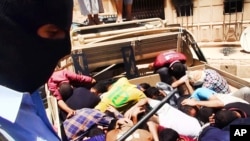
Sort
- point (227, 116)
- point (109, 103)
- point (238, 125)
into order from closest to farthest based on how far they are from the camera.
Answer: point (238, 125) < point (227, 116) < point (109, 103)

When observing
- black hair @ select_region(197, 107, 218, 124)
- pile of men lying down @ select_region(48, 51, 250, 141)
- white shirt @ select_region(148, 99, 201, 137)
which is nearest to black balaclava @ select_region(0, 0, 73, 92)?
pile of men lying down @ select_region(48, 51, 250, 141)

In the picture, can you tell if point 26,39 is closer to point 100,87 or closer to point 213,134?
point 213,134

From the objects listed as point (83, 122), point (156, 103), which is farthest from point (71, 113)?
point (156, 103)

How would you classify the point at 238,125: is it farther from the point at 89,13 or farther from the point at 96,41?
the point at 89,13

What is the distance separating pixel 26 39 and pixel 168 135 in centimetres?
232

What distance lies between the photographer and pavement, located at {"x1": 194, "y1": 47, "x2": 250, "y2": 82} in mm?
6895

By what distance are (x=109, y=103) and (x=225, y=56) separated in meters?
5.04

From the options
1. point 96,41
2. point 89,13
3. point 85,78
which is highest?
point 89,13

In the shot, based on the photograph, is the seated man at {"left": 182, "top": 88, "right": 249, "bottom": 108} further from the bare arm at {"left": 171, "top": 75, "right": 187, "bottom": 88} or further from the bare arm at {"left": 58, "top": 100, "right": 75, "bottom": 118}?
the bare arm at {"left": 58, "top": 100, "right": 75, "bottom": 118}

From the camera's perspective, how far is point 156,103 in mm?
3430

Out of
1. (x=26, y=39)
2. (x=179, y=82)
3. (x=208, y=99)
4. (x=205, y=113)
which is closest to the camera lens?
(x=26, y=39)

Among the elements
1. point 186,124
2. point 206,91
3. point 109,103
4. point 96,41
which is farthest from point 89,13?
point 186,124

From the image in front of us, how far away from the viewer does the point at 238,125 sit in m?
2.74

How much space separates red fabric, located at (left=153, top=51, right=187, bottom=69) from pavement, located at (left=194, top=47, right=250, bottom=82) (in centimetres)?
272
